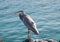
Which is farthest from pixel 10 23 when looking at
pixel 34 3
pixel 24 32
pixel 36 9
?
pixel 34 3

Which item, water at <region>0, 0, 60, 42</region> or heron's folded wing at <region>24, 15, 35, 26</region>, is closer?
heron's folded wing at <region>24, 15, 35, 26</region>

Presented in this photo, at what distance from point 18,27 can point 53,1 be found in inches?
327

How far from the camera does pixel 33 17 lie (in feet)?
67.4

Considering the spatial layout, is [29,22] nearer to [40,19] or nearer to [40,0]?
[40,19]

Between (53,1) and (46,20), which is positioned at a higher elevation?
(53,1)

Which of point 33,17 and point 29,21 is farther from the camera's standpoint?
point 33,17

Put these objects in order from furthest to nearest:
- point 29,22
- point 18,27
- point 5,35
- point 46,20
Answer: point 46,20
point 18,27
point 5,35
point 29,22

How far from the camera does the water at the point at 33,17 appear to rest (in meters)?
16.9

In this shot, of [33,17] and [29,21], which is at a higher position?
[33,17]

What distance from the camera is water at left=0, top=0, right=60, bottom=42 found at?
667 inches

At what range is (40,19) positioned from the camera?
775 inches

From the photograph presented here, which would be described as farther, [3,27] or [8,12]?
[8,12]

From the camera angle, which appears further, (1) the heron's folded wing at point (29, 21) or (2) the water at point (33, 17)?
(2) the water at point (33, 17)

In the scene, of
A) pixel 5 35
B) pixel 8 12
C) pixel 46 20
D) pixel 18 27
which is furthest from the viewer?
pixel 8 12
